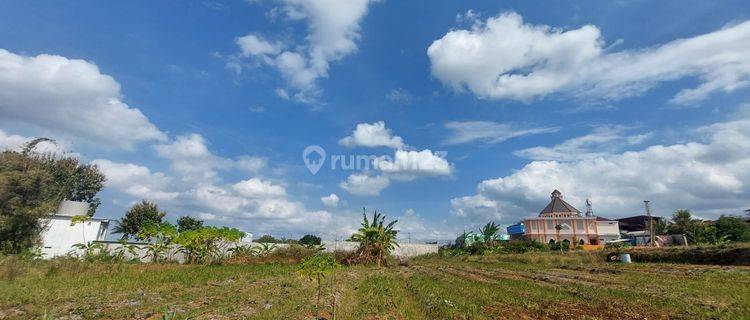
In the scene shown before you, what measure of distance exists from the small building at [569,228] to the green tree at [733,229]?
17.5 metres

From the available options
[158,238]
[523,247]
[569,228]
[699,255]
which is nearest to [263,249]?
[158,238]

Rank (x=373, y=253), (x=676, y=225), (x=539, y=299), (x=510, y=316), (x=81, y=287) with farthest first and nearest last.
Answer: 1. (x=676, y=225)
2. (x=373, y=253)
3. (x=81, y=287)
4. (x=539, y=299)
5. (x=510, y=316)

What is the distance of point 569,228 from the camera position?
7288 cm

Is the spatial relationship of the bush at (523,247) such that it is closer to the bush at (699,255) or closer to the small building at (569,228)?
the bush at (699,255)

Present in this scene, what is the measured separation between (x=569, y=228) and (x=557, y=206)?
496 centimetres

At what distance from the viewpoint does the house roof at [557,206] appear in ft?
246

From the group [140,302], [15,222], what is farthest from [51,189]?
[140,302]

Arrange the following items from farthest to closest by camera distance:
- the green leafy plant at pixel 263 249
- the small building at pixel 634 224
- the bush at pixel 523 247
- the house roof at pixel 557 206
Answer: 1. the small building at pixel 634 224
2. the house roof at pixel 557 206
3. the bush at pixel 523 247
4. the green leafy plant at pixel 263 249

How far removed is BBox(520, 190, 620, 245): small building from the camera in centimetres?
7188

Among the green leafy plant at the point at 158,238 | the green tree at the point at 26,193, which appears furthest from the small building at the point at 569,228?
the green tree at the point at 26,193

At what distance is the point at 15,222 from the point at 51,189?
9741mm

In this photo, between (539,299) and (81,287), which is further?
(81,287)

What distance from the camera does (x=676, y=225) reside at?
195 ft

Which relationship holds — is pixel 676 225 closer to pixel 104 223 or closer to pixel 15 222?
pixel 104 223
